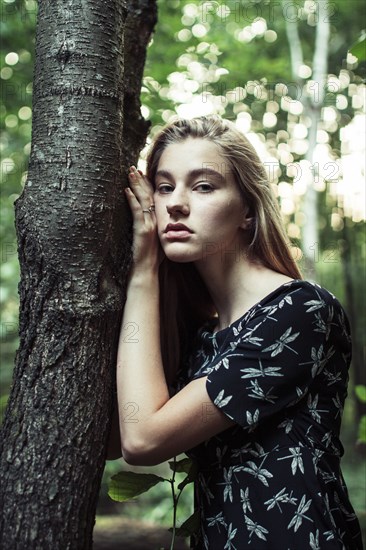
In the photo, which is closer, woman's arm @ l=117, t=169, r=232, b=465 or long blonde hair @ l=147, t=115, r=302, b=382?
woman's arm @ l=117, t=169, r=232, b=465

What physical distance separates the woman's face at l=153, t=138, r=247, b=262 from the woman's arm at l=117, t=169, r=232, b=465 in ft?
0.22

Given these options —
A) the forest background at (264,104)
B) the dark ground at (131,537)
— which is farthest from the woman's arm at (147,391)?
the dark ground at (131,537)

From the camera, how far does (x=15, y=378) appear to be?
1454 mm

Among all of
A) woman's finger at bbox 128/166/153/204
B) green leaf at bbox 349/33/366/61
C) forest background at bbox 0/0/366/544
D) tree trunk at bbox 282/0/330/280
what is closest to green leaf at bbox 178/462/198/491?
woman's finger at bbox 128/166/153/204

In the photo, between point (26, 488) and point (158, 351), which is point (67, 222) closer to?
point (158, 351)

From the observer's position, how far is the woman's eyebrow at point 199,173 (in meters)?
1.77

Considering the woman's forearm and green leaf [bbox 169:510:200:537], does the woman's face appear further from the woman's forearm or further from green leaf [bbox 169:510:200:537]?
green leaf [bbox 169:510:200:537]

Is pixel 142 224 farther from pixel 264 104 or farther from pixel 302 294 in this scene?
pixel 264 104

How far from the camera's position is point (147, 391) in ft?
5.10

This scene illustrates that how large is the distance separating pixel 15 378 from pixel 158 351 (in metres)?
0.40

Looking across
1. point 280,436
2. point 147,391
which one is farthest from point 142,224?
point 280,436

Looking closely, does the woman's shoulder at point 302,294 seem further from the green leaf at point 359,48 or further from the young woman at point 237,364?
the green leaf at point 359,48

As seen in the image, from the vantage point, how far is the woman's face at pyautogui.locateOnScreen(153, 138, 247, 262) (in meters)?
1.73

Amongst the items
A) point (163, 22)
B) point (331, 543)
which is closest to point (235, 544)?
point (331, 543)
